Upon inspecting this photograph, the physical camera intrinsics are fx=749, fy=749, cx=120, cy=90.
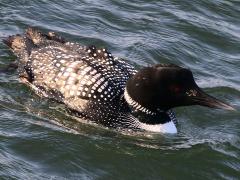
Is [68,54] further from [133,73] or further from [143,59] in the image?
[143,59]

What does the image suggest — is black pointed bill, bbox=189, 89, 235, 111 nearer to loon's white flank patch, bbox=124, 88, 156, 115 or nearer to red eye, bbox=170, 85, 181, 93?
red eye, bbox=170, 85, 181, 93

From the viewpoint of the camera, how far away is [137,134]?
715cm

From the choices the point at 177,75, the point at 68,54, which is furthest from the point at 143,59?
the point at 177,75

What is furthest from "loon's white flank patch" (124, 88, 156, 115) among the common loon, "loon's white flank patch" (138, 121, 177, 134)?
"loon's white flank patch" (138, 121, 177, 134)

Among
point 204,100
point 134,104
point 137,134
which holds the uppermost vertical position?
Result: point 204,100

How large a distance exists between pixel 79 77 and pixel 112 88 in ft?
1.12

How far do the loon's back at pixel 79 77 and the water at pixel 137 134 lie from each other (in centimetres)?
14

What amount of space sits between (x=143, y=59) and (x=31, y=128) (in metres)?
2.47

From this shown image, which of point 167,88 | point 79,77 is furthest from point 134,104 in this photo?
point 79,77

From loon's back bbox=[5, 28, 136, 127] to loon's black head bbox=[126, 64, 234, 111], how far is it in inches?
9.1

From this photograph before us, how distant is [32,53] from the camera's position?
7836 mm

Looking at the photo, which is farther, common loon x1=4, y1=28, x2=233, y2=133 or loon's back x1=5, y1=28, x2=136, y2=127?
loon's back x1=5, y1=28, x2=136, y2=127

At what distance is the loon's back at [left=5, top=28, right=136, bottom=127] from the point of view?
7.12 m

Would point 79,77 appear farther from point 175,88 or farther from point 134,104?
point 175,88
